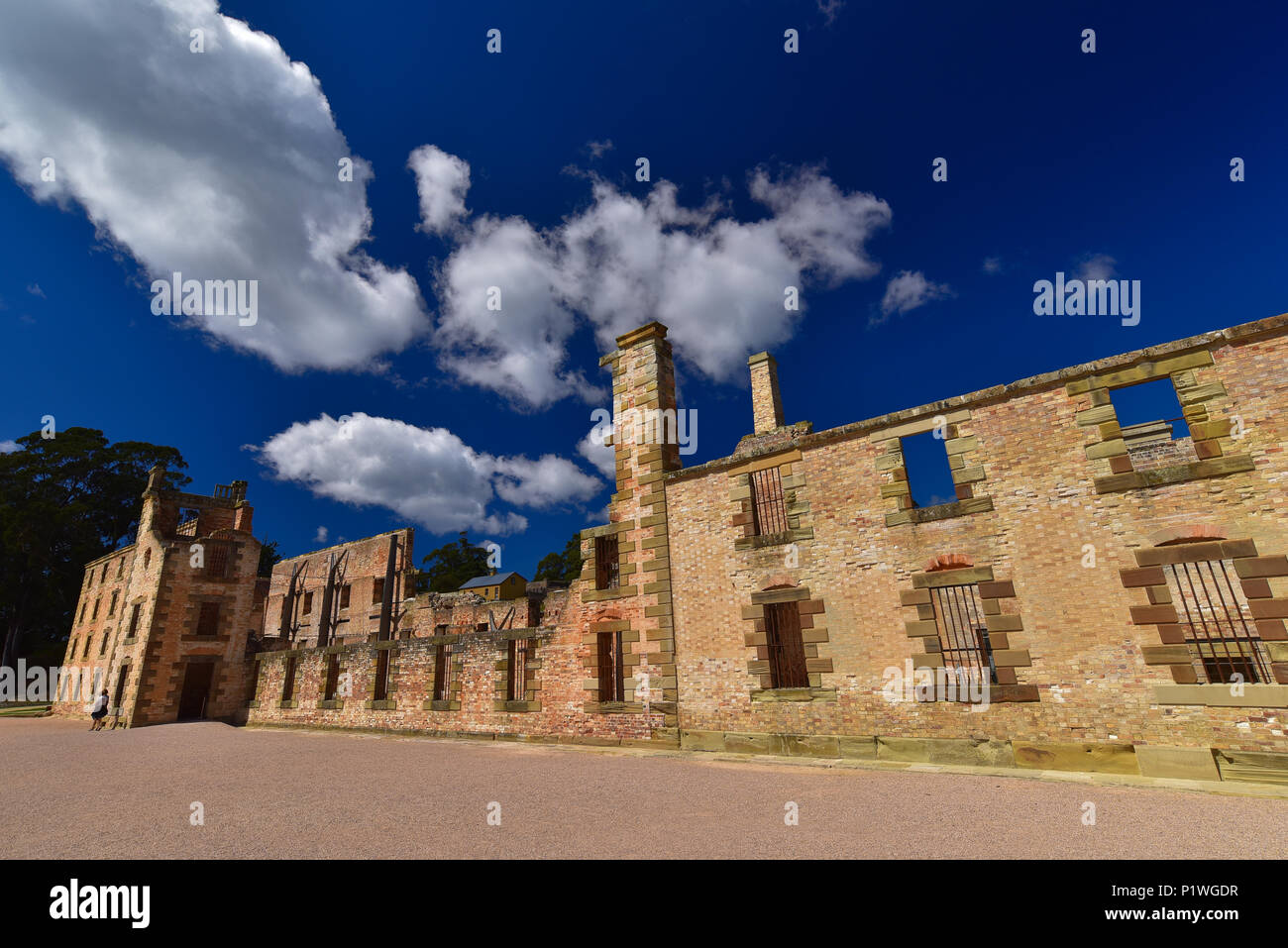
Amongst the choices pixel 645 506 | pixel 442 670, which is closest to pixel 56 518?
pixel 442 670

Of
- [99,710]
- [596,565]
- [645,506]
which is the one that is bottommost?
[99,710]

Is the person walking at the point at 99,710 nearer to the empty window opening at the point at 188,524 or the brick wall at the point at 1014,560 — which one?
the empty window opening at the point at 188,524

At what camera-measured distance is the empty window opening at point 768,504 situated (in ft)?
45.6

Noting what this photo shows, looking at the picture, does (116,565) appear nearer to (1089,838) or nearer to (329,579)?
(329,579)

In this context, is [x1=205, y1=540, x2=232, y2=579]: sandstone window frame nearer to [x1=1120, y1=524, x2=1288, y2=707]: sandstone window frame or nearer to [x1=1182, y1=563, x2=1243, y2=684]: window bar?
[x1=1120, y1=524, x2=1288, y2=707]: sandstone window frame

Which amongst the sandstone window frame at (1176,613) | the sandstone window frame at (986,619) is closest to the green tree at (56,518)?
the sandstone window frame at (986,619)

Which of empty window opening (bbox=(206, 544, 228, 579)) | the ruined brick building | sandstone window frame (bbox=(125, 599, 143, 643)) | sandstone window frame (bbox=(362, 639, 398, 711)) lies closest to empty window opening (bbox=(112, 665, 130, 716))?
sandstone window frame (bbox=(125, 599, 143, 643))

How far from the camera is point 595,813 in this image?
7277mm

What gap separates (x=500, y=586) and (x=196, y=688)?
13957mm

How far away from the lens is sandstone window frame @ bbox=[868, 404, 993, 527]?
36.4 ft

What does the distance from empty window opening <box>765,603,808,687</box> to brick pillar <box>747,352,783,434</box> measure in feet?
35.3

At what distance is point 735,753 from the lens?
12.4m

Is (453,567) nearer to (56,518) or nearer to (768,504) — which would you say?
(56,518)

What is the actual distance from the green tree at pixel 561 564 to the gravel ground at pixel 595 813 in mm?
41159
